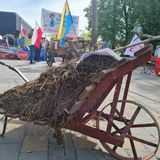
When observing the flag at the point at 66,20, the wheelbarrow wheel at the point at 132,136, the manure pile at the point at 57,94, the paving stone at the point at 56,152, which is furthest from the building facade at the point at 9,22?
the paving stone at the point at 56,152

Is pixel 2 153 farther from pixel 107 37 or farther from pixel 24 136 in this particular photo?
pixel 107 37

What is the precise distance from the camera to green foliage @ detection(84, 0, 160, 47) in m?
22.9

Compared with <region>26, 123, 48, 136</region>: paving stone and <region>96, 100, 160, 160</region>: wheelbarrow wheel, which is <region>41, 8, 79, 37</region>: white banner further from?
<region>96, 100, 160, 160</region>: wheelbarrow wheel

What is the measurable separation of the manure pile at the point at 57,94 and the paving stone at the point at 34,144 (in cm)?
45

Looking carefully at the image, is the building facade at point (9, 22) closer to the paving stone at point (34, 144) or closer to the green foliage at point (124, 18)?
the green foliage at point (124, 18)

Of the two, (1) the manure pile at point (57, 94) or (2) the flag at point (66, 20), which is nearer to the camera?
(1) the manure pile at point (57, 94)

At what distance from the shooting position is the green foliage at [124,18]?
22922 mm

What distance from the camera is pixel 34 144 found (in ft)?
8.18

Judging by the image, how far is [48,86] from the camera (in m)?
2.29

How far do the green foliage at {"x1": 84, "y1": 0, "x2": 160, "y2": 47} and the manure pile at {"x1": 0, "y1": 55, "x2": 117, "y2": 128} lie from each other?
22146 mm

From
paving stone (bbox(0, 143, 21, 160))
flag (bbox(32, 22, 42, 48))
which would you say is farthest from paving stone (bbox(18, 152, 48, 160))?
flag (bbox(32, 22, 42, 48))

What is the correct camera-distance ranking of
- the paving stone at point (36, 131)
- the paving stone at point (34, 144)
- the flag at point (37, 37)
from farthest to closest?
1. the flag at point (37, 37)
2. the paving stone at point (36, 131)
3. the paving stone at point (34, 144)

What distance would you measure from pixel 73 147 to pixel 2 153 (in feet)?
2.60

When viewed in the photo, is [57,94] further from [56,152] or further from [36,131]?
[36,131]
